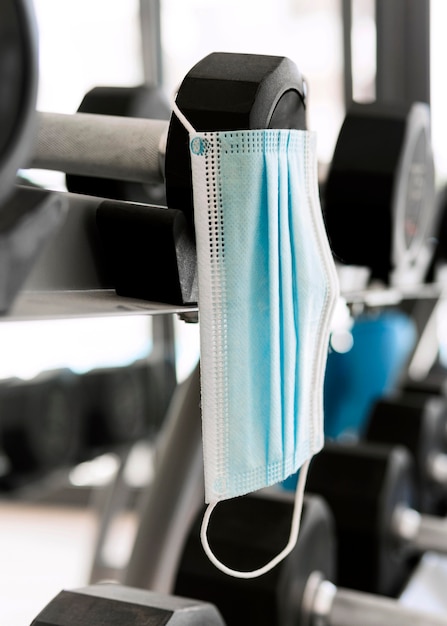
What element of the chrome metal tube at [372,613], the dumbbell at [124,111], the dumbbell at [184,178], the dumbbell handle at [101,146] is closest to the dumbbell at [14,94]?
the dumbbell at [184,178]

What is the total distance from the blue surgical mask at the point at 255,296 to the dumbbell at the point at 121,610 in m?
0.07

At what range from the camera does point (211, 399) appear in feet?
1.92

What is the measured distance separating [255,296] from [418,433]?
3.28ft

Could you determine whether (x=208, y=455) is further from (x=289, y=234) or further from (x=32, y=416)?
(x=32, y=416)

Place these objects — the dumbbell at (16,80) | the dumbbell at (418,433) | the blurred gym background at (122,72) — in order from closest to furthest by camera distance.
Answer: the dumbbell at (16,80)
the dumbbell at (418,433)
the blurred gym background at (122,72)

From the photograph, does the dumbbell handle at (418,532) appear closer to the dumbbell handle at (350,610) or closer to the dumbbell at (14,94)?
the dumbbell handle at (350,610)

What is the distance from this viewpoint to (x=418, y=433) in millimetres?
1517

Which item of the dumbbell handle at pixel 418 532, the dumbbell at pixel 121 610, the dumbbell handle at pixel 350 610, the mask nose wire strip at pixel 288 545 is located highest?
the mask nose wire strip at pixel 288 545

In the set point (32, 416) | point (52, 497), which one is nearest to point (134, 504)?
point (52, 497)

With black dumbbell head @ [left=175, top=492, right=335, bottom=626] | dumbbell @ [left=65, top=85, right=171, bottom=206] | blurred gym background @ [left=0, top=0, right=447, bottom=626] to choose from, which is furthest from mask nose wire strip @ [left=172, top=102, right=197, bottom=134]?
blurred gym background @ [left=0, top=0, right=447, bottom=626]

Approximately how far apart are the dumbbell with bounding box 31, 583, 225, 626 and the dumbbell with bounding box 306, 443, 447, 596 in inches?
21.6

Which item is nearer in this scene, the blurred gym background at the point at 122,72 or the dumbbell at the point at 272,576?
the dumbbell at the point at 272,576

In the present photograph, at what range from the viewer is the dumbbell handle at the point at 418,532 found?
1.24 metres

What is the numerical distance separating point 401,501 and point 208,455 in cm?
79
